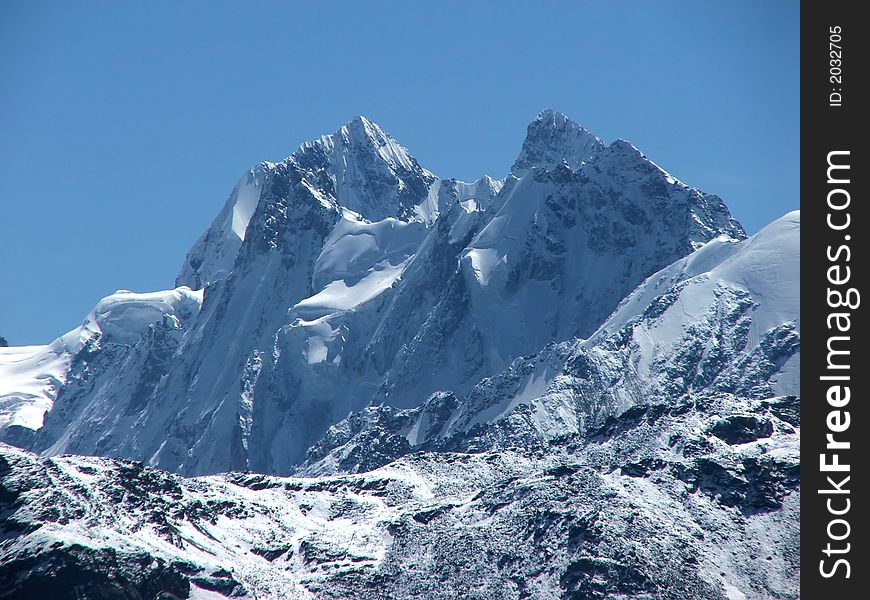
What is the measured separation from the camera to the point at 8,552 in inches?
7859
